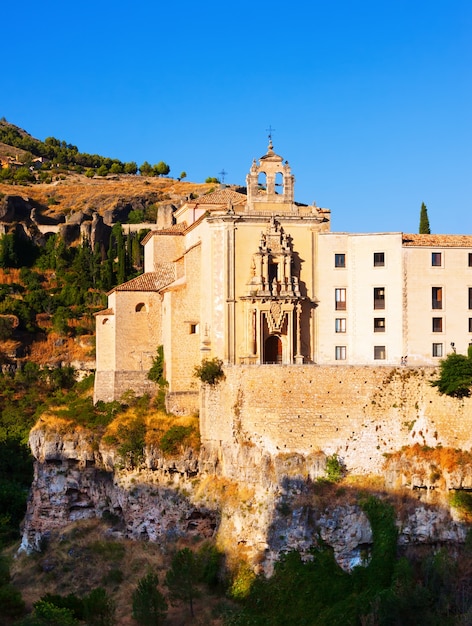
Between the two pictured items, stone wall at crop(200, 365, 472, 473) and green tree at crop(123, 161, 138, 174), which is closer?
stone wall at crop(200, 365, 472, 473)

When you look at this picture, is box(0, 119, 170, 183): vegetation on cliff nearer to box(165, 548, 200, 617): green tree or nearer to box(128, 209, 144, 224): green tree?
box(128, 209, 144, 224): green tree

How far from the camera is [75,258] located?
87750mm

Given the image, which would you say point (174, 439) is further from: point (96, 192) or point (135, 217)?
point (96, 192)

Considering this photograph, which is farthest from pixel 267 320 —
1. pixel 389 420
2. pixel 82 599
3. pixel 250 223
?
pixel 82 599

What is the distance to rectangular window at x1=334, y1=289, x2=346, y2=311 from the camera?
1706 inches

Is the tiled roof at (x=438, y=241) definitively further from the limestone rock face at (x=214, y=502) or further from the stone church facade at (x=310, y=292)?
the limestone rock face at (x=214, y=502)

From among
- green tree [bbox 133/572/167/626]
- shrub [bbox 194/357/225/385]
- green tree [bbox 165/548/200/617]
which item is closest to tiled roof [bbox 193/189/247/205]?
shrub [bbox 194/357/225/385]

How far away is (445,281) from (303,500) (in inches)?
459

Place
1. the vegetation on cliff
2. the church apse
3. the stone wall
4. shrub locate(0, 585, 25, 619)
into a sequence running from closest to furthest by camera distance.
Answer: the stone wall < shrub locate(0, 585, 25, 619) < the church apse < the vegetation on cliff

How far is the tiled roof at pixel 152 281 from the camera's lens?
49875mm

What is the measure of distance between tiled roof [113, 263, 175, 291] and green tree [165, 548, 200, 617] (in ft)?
52.0

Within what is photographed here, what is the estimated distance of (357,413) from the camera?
124ft

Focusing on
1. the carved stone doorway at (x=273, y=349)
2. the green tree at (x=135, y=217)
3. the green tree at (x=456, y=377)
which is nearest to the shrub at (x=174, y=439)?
the carved stone doorway at (x=273, y=349)

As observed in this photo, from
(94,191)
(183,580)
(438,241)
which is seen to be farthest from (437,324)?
(94,191)
